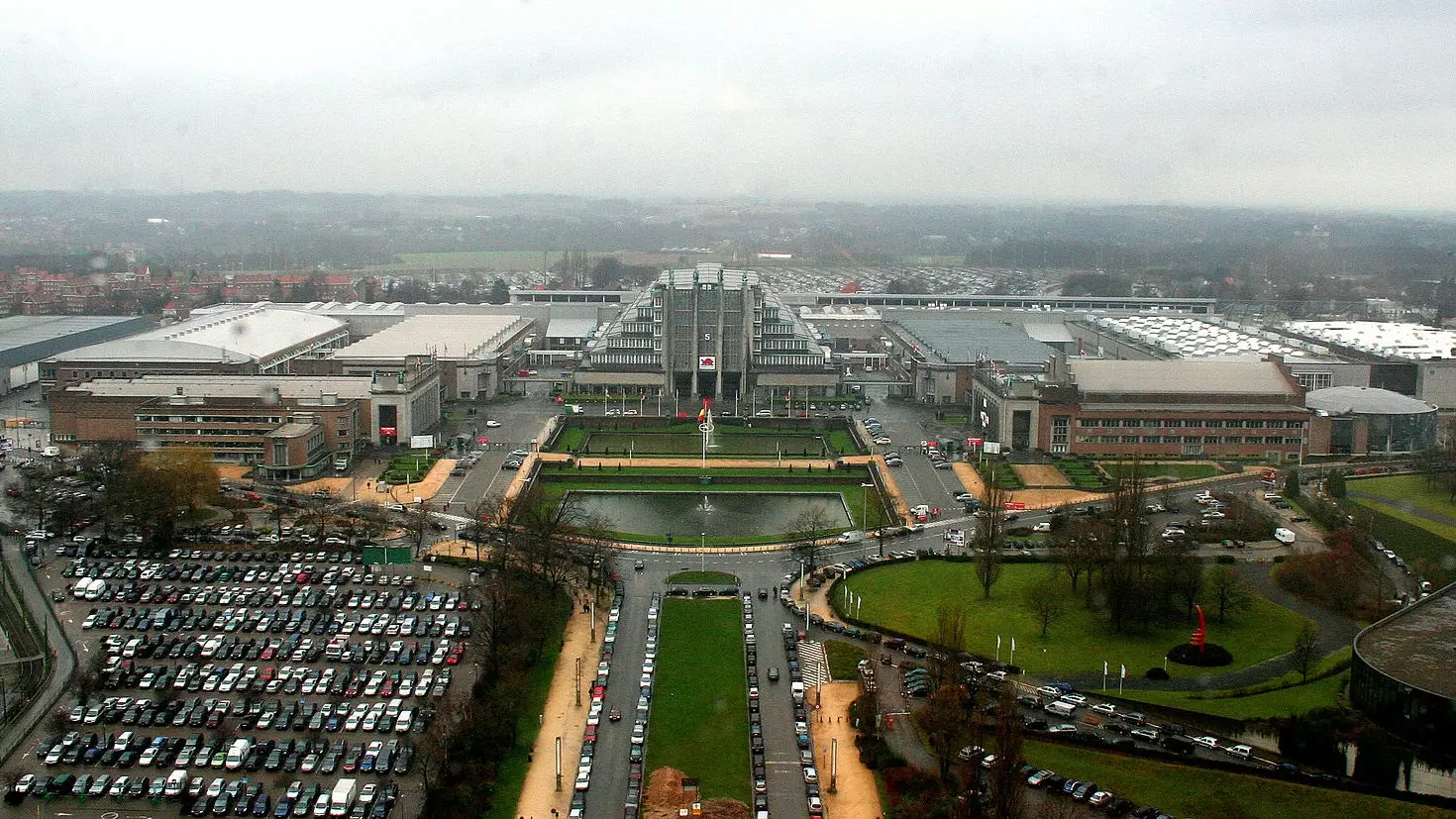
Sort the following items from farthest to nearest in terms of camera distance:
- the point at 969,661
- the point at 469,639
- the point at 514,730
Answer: the point at 469,639
the point at 969,661
the point at 514,730

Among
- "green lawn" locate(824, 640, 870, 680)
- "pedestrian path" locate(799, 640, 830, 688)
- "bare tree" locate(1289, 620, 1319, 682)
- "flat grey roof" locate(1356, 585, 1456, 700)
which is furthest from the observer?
"green lawn" locate(824, 640, 870, 680)

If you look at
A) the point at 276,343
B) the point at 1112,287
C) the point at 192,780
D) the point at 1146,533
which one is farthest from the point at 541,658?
the point at 1112,287

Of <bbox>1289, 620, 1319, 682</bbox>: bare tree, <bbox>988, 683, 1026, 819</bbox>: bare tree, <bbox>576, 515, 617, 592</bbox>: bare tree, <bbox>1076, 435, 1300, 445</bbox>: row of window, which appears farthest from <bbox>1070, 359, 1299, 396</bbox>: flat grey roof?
<bbox>988, 683, 1026, 819</bbox>: bare tree

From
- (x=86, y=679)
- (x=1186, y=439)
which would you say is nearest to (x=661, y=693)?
(x=86, y=679)

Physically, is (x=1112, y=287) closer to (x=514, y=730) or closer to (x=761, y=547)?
(x=761, y=547)

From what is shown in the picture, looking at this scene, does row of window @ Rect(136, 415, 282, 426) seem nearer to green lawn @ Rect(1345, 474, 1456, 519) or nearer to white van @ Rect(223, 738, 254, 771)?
white van @ Rect(223, 738, 254, 771)

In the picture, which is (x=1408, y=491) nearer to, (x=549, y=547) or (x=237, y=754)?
(x=549, y=547)
